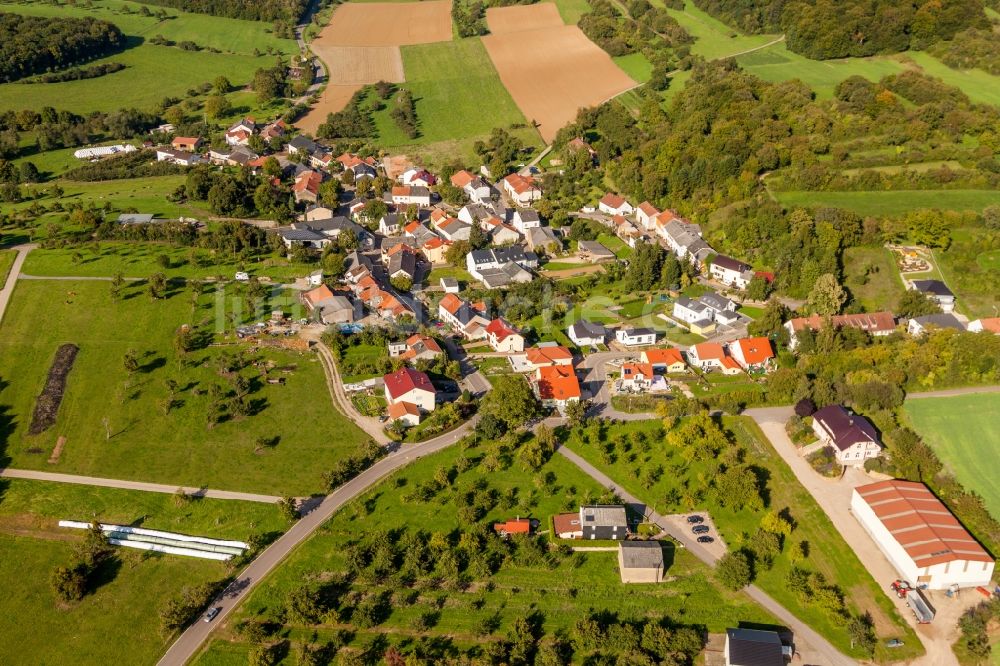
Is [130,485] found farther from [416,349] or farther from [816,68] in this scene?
[816,68]

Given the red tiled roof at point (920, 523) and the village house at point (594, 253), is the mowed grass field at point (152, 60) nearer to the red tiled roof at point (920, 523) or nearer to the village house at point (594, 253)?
the village house at point (594, 253)

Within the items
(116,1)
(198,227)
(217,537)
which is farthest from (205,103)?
(217,537)

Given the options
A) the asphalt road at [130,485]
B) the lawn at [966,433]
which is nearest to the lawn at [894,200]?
the lawn at [966,433]

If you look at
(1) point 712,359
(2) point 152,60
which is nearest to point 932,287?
(1) point 712,359

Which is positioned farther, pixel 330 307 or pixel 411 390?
pixel 330 307

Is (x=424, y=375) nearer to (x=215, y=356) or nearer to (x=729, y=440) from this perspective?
(x=215, y=356)

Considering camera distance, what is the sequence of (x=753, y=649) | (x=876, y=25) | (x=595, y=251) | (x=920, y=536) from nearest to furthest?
(x=753, y=649) → (x=920, y=536) → (x=595, y=251) → (x=876, y=25)

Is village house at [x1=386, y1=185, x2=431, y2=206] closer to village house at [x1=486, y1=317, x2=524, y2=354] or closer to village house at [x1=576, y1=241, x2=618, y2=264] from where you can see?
village house at [x1=576, y1=241, x2=618, y2=264]
